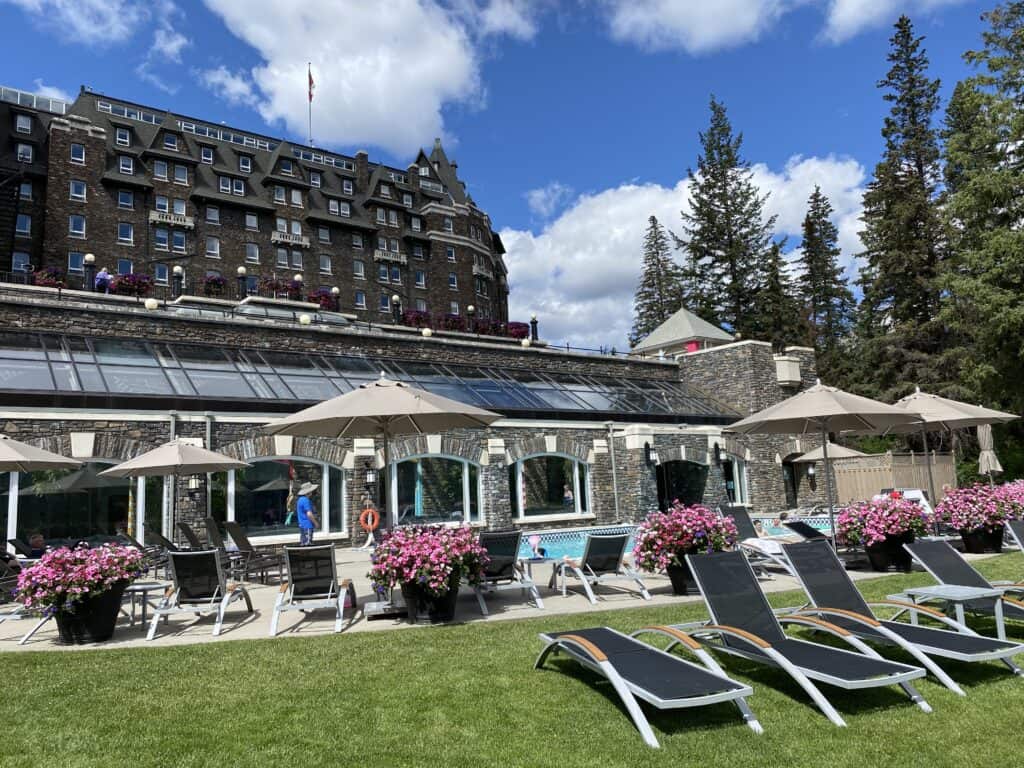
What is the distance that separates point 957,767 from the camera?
3.58 m

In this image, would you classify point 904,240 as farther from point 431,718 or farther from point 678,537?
point 431,718

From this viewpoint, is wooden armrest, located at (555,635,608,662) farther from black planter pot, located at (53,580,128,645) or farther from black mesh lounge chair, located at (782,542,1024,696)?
black planter pot, located at (53,580,128,645)

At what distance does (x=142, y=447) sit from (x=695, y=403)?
51.9ft

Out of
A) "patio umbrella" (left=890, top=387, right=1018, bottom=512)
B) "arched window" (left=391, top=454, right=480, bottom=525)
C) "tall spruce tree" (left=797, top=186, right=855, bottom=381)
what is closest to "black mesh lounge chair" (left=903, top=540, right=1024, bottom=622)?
"patio umbrella" (left=890, top=387, right=1018, bottom=512)

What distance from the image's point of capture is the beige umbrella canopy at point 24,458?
8.73 metres

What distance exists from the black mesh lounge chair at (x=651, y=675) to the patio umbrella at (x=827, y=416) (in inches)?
221

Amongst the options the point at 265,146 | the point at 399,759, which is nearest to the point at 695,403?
the point at 399,759

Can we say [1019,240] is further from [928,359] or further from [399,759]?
[399,759]

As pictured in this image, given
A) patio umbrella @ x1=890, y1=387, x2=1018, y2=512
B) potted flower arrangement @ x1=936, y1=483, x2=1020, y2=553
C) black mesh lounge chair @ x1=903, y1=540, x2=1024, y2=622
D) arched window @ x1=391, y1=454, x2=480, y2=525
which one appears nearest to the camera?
black mesh lounge chair @ x1=903, y1=540, x2=1024, y2=622

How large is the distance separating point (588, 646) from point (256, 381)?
1207cm

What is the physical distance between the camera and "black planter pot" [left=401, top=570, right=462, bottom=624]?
285 inches

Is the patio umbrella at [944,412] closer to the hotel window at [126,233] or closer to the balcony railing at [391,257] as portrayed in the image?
the balcony railing at [391,257]

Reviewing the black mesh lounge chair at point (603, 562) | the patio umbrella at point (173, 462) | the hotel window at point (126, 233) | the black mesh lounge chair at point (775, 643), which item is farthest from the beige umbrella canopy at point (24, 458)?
the hotel window at point (126, 233)

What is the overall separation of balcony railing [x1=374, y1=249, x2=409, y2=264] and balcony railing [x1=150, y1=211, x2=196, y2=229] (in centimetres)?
1043
